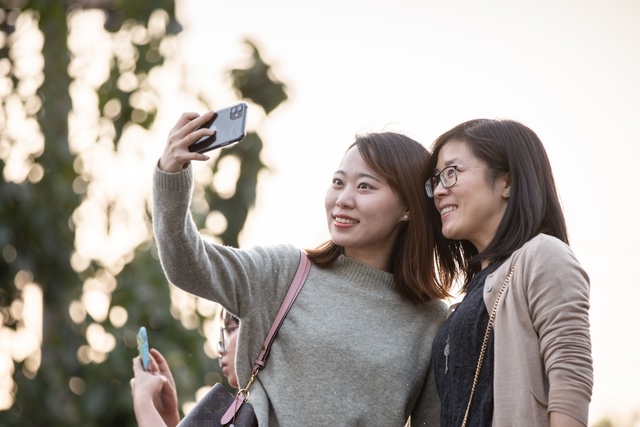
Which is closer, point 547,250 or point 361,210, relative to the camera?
point 547,250

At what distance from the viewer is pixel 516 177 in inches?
118

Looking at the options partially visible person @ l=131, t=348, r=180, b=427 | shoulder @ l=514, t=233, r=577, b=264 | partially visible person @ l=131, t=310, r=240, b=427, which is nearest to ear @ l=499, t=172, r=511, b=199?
shoulder @ l=514, t=233, r=577, b=264

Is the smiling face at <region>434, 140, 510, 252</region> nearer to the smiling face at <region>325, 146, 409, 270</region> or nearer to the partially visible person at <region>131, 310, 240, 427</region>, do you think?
the smiling face at <region>325, 146, 409, 270</region>

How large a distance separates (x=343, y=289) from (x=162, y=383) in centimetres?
85

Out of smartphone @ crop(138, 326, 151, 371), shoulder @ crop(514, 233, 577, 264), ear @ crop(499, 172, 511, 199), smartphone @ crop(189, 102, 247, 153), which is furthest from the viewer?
smartphone @ crop(138, 326, 151, 371)

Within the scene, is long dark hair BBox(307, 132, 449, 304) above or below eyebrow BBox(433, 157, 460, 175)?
below

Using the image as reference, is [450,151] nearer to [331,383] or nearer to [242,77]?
[331,383]

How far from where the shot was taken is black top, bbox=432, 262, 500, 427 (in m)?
2.79

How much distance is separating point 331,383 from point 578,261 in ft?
2.55

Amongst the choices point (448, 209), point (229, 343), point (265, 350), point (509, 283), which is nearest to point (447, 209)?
point (448, 209)

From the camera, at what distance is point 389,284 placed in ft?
11.2

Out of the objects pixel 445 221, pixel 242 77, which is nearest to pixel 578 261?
pixel 445 221

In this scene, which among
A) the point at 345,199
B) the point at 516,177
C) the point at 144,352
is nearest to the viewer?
the point at 516,177

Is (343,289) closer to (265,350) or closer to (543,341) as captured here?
(265,350)
